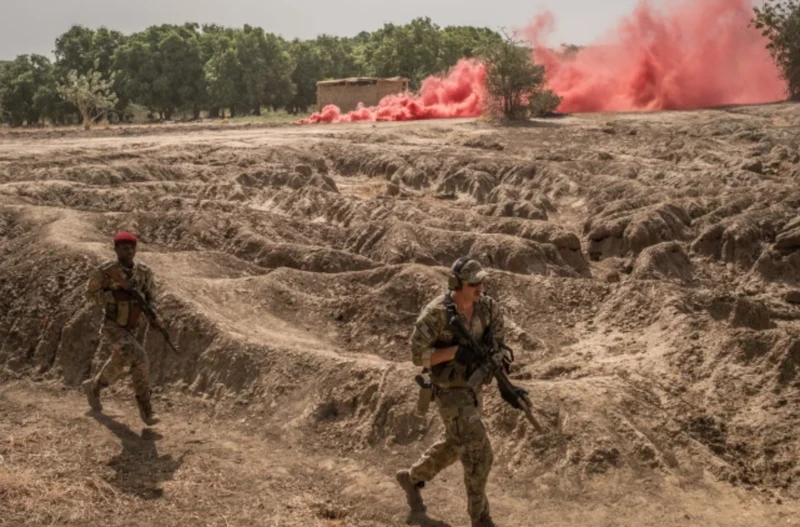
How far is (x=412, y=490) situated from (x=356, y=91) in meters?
32.1

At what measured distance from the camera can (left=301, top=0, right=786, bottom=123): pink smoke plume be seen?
1368 inches

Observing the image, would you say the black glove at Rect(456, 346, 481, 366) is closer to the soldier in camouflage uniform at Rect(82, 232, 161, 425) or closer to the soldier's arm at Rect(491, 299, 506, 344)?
the soldier's arm at Rect(491, 299, 506, 344)

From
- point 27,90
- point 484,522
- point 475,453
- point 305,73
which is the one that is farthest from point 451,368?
point 305,73

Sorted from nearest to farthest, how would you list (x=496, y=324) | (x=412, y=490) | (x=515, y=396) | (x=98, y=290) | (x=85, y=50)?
(x=515, y=396) < (x=496, y=324) < (x=412, y=490) < (x=98, y=290) < (x=85, y=50)

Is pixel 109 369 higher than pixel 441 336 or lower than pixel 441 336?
lower

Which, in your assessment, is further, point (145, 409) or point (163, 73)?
point (163, 73)

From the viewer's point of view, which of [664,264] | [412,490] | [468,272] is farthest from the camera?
[664,264]

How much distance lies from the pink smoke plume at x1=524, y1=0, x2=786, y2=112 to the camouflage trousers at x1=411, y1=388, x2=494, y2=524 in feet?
97.5

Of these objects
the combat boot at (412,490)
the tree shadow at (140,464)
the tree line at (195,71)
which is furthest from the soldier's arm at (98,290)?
the tree line at (195,71)

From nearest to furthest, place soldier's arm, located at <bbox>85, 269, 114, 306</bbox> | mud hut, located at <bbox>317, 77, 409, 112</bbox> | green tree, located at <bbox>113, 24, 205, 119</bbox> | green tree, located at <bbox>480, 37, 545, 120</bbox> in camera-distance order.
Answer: soldier's arm, located at <bbox>85, 269, 114, 306</bbox>, green tree, located at <bbox>480, 37, 545, 120</bbox>, mud hut, located at <bbox>317, 77, 409, 112</bbox>, green tree, located at <bbox>113, 24, 205, 119</bbox>

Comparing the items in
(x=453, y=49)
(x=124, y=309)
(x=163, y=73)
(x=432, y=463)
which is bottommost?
(x=432, y=463)

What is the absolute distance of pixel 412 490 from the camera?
7.20 meters

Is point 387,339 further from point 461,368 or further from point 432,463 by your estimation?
point 461,368


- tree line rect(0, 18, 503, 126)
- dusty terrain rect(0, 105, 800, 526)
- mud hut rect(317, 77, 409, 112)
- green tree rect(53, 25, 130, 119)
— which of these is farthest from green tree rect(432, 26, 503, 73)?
dusty terrain rect(0, 105, 800, 526)
